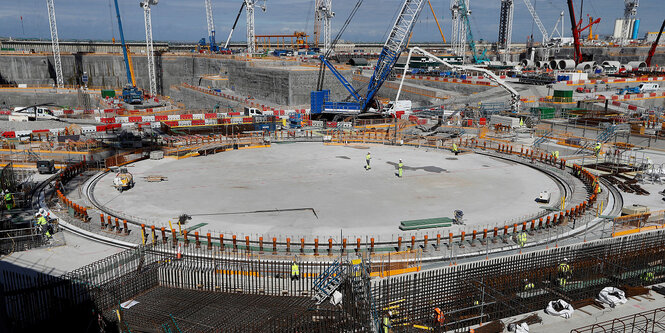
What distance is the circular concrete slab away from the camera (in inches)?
1069

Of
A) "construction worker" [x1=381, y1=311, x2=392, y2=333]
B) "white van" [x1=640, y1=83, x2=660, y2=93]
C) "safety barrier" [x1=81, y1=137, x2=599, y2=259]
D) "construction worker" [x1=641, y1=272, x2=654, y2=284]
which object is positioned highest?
"white van" [x1=640, y1=83, x2=660, y2=93]

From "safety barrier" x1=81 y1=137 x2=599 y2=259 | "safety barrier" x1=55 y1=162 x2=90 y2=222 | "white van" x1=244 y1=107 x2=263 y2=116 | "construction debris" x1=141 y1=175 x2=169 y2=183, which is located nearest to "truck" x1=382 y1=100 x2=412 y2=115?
"white van" x1=244 y1=107 x2=263 y2=116

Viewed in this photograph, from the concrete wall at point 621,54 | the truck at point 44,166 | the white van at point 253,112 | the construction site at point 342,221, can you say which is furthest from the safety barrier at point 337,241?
the concrete wall at point 621,54

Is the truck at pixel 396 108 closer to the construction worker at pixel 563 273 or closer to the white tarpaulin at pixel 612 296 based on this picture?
the construction worker at pixel 563 273

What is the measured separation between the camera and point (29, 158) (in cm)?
4259

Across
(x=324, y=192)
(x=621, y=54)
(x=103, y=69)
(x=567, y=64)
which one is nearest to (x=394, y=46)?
(x=324, y=192)

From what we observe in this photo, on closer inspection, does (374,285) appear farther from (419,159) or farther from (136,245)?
(419,159)

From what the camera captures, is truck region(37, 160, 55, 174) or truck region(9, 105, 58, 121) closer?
truck region(37, 160, 55, 174)

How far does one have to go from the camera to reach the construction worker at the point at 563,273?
2005 centimetres

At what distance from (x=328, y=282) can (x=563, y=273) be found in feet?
32.8

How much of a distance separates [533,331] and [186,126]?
47.1 meters

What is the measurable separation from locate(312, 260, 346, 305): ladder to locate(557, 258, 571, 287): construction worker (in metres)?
9.06

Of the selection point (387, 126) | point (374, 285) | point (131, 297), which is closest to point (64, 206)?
point (131, 297)

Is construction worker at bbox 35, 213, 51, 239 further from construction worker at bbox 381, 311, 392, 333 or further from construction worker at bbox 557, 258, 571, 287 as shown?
construction worker at bbox 557, 258, 571, 287
